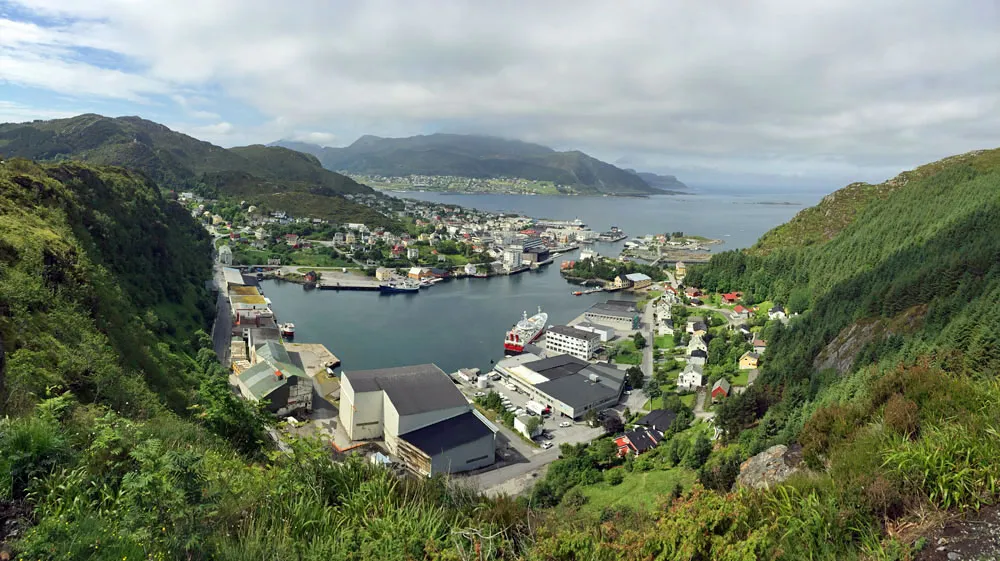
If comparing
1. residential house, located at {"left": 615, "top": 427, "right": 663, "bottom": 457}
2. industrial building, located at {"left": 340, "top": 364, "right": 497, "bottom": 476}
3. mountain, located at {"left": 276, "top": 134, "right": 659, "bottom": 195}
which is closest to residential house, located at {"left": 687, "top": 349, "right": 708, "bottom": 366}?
residential house, located at {"left": 615, "top": 427, "right": 663, "bottom": 457}

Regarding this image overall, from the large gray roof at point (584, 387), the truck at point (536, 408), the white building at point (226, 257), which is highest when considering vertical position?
the white building at point (226, 257)

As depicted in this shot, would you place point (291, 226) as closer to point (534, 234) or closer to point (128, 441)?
point (534, 234)

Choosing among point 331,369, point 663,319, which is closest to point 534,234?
point 663,319

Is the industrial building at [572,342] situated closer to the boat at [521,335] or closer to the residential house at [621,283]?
the boat at [521,335]

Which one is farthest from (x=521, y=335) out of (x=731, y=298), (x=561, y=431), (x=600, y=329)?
(x=731, y=298)

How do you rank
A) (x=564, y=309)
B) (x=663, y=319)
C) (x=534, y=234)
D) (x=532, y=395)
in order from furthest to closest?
(x=534, y=234) < (x=564, y=309) < (x=663, y=319) < (x=532, y=395)

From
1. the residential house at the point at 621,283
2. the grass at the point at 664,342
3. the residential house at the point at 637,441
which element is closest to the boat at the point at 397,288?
the residential house at the point at 621,283
